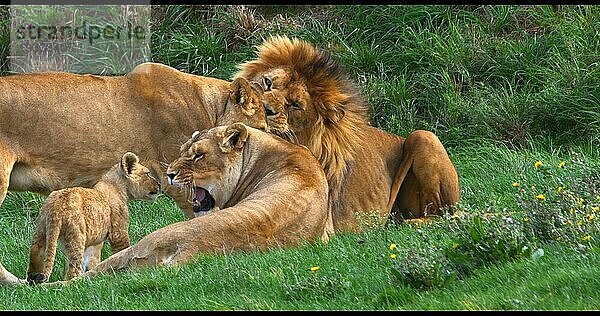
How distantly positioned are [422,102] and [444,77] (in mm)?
325

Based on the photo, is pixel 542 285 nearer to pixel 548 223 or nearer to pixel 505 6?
pixel 548 223

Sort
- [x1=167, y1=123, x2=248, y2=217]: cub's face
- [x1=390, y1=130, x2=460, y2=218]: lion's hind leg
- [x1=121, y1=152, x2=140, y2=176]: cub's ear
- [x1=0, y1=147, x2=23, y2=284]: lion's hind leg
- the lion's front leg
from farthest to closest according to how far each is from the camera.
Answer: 1. [x1=390, y1=130, x2=460, y2=218]: lion's hind leg
2. [x1=121, y1=152, x2=140, y2=176]: cub's ear
3. [x1=0, y1=147, x2=23, y2=284]: lion's hind leg
4. [x1=167, y1=123, x2=248, y2=217]: cub's face
5. the lion's front leg

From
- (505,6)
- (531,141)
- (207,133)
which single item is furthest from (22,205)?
(505,6)

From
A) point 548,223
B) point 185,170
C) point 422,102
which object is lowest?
point 422,102

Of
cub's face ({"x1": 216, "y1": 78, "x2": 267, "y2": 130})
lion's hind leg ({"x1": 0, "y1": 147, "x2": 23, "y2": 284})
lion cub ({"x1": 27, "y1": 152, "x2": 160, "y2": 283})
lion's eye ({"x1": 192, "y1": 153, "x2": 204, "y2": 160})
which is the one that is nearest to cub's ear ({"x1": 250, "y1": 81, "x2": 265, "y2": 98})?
cub's face ({"x1": 216, "y1": 78, "x2": 267, "y2": 130})

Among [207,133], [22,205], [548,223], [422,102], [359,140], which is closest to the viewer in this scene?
[548,223]

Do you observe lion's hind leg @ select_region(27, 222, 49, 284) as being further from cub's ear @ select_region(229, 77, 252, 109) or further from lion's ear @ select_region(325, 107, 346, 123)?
lion's ear @ select_region(325, 107, 346, 123)

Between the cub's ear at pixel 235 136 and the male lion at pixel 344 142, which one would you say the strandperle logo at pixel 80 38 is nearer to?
the male lion at pixel 344 142

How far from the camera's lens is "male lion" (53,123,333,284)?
655 cm

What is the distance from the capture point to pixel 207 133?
295 inches

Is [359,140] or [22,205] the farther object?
[22,205]

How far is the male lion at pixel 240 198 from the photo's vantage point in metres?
6.55

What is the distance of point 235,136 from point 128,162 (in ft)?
2.91

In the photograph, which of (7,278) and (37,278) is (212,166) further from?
(7,278)
